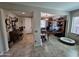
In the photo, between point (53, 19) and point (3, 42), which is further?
point (53, 19)

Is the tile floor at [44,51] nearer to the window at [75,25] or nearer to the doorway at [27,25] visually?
the window at [75,25]

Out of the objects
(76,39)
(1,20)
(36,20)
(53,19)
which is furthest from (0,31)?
(53,19)

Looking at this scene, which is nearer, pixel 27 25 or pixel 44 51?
pixel 44 51

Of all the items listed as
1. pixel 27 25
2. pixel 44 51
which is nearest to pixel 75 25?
pixel 44 51

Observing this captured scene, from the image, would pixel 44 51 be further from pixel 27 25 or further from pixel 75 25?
pixel 27 25

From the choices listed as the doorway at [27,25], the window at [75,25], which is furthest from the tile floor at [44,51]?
the doorway at [27,25]

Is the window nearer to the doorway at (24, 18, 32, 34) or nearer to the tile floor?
the tile floor

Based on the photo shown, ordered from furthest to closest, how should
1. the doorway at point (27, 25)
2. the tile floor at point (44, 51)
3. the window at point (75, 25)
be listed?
1. the doorway at point (27, 25)
2. the window at point (75, 25)
3. the tile floor at point (44, 51)

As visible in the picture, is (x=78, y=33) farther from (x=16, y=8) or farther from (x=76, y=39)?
(x=16, y=8)

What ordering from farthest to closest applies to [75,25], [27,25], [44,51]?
1. [27,25]
2. [75,25]
3. [44,51]

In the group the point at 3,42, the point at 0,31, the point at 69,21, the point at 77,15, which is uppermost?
the point at 77,15

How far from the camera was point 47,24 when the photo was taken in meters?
9.22

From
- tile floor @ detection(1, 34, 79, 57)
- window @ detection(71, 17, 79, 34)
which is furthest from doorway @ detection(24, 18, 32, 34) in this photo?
window @ detection(71, 17, 79, 34)

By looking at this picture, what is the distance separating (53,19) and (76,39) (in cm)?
437
